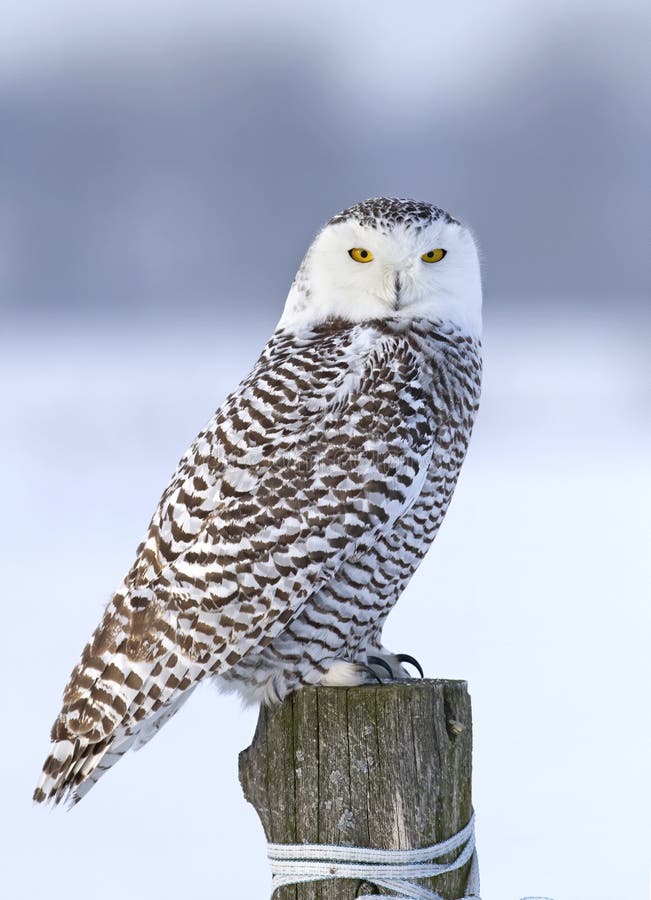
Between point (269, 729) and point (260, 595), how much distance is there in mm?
259

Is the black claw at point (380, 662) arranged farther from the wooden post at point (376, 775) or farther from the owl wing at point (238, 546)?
the wooden post at point (376, 775)

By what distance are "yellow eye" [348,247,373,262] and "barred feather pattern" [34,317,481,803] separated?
19 cm

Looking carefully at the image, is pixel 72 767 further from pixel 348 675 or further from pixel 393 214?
pixel 393 214

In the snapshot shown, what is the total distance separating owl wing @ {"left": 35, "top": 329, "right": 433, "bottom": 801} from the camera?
2.50m

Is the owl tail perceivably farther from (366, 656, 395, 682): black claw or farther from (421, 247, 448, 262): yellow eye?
(421, 247, 448, 262): yellow eye

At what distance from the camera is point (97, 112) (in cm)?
1686

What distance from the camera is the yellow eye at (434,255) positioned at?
9.12 ft

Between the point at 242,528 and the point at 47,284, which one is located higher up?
the point at 47,284

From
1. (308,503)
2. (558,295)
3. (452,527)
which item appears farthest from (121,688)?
(558,295)

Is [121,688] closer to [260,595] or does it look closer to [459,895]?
[260,595]

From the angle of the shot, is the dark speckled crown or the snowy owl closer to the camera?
the snowy owl

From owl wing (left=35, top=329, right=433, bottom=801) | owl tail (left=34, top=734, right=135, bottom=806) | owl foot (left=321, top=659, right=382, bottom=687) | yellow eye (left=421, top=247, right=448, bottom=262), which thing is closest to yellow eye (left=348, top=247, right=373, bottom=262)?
yellow eye (left=421, top=247, right=448, bottom=262)

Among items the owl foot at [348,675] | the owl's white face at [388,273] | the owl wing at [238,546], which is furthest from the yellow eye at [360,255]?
the owl foot at [348,675]

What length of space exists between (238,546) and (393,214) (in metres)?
0.79
